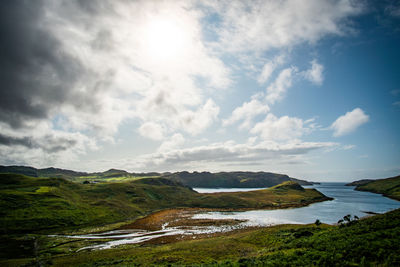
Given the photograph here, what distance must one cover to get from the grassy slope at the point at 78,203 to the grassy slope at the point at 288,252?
150ft

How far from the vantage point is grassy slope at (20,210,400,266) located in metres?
21.9

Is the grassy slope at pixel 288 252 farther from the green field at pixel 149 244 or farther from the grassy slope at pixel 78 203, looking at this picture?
the grassy slope at pixel 78 203

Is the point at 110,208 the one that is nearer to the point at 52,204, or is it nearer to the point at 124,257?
the point at 52,204

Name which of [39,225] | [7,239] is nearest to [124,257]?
[7,239]

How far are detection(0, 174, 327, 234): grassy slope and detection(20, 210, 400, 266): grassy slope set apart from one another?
45796 mm

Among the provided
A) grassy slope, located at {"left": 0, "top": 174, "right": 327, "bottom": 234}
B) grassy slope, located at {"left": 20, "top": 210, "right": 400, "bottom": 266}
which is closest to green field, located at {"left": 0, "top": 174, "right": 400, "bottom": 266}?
grassy slope, located at {"left": 20, "top": 210, "right": 400, "bottom": 266}

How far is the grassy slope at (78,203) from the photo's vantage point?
2982 inches

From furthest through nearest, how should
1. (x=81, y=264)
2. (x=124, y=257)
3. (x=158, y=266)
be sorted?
(x=124, y=257), (x=81, y=264), (x=158, y=266)

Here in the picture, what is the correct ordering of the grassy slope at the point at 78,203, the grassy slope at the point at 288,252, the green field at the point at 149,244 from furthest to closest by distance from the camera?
the grassy slope at the point at 78,203, the green field at the point at 149,244, the grassy slope at the point at 288,252

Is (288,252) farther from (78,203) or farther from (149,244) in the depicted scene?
(78,203)

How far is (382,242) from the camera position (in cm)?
2317

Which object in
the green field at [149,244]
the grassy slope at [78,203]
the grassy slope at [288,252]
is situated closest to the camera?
the grassy slope at [288,252]

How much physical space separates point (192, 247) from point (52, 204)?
84475mm

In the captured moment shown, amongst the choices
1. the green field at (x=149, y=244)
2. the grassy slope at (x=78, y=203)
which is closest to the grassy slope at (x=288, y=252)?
the green field at (x=149, y=244)
